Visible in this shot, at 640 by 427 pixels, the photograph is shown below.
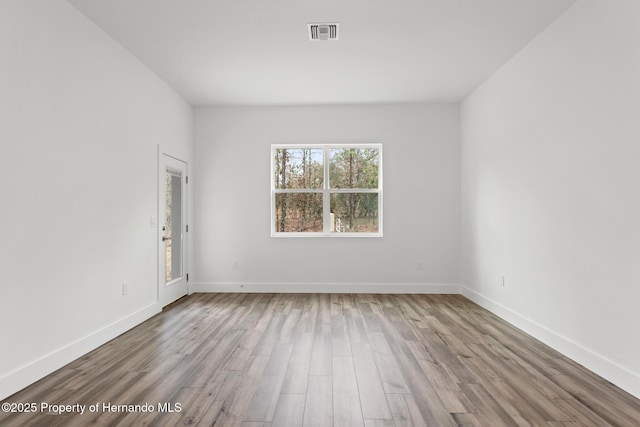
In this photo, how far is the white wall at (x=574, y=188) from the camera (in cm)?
249

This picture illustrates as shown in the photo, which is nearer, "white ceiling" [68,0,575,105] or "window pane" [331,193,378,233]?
"white ceiling" [68,0,575,105]

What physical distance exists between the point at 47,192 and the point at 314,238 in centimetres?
359

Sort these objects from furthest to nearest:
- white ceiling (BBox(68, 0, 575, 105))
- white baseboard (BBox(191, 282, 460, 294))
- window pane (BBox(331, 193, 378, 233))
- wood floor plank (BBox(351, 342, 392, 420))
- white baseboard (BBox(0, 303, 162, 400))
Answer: window pane (BBox(331, 193, 378, 233))
white baseboard (BBox(191, 282, 460, 294))
white ceiling (BBox(68, 0, 575, 105))
white baseboard (BBox(0, 303, 162, 400))
wood floor plank (BBox(351, 342, 392, 420))

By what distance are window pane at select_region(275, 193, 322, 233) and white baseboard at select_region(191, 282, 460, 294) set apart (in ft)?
2.85

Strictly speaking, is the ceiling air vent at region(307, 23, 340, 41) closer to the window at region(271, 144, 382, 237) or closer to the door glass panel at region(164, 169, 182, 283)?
the window at region(271, 144, 382, 237)

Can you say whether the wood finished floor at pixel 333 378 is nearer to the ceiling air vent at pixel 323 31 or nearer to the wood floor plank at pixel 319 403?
the wood floor plank at pixel 319 403

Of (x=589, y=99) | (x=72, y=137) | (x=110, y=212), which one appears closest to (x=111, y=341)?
(x=110, y=212)

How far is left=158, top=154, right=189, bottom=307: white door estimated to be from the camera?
4.62m

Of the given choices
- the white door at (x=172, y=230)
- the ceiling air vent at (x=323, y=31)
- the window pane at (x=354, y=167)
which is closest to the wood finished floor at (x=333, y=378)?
the white door at (x=172, y=230)

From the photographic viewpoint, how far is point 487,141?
4707 mm

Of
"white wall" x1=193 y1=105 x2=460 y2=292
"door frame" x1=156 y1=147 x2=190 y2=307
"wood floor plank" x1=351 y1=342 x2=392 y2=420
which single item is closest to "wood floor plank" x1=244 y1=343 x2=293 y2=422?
"wood floor plank" x1=351 y1=342 x2=392 y2=420

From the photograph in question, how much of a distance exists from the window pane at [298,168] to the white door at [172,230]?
1.41 m

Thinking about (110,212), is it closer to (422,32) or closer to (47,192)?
(47,192)

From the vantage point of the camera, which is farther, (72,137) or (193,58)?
(193,58)
